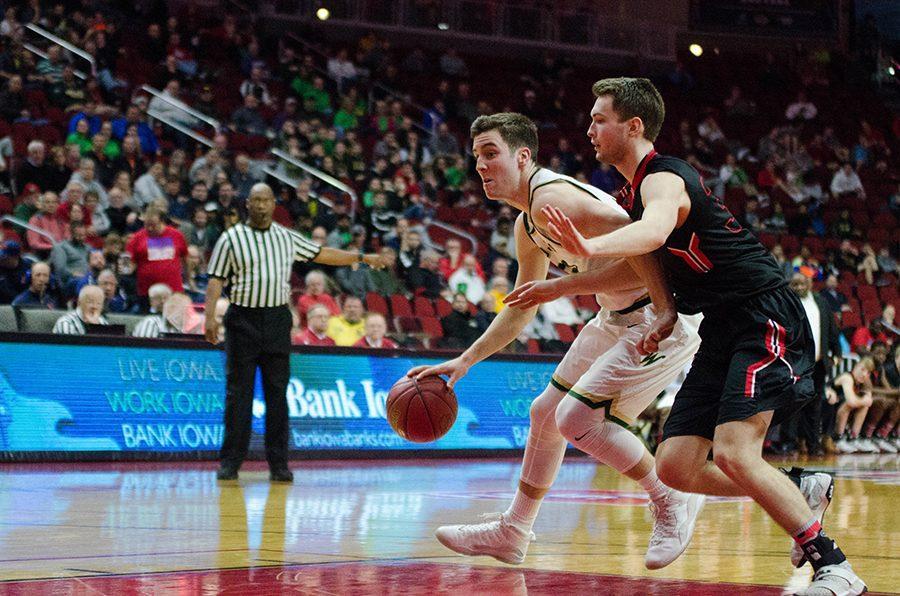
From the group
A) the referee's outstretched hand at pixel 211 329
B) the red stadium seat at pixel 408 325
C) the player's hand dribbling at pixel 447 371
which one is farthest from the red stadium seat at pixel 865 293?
the player's hand dribbling at pixel 447 371

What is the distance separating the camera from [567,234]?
13.4 ft

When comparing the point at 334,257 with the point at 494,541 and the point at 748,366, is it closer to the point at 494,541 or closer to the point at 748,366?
the point at 494,541

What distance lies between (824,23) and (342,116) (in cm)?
1282

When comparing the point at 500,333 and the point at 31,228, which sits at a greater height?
the point at 31,228

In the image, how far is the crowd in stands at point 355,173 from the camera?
12719 mm

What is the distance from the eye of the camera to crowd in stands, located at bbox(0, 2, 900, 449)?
41.7 feet

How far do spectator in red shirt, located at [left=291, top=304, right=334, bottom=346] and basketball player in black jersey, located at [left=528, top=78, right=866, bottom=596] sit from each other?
296 inches

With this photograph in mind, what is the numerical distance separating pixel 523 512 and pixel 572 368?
0.61m

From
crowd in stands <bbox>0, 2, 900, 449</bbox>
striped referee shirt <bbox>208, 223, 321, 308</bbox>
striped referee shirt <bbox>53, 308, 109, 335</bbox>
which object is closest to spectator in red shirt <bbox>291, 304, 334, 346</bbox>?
crowd in stands <bbox>0, 2, 900, 449</bbox>

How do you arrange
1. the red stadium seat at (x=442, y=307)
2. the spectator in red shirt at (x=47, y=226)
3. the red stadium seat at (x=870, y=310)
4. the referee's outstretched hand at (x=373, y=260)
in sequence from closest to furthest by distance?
1. the referee's outstretched hand at (x=373, y=260)
2. the spectator in red shirt at (x=47, y=226)
3. the red stadium seat at (x=442, y=307)
4. the red stadium seat at (x=870, y=310)

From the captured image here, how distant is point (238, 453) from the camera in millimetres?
9430

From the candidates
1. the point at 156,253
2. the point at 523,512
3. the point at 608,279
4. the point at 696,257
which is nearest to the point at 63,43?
the point at 156,253

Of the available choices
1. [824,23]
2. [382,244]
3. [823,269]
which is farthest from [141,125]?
[824,23]

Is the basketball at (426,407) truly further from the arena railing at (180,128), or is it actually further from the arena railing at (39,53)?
the arena railing at (39,53)
